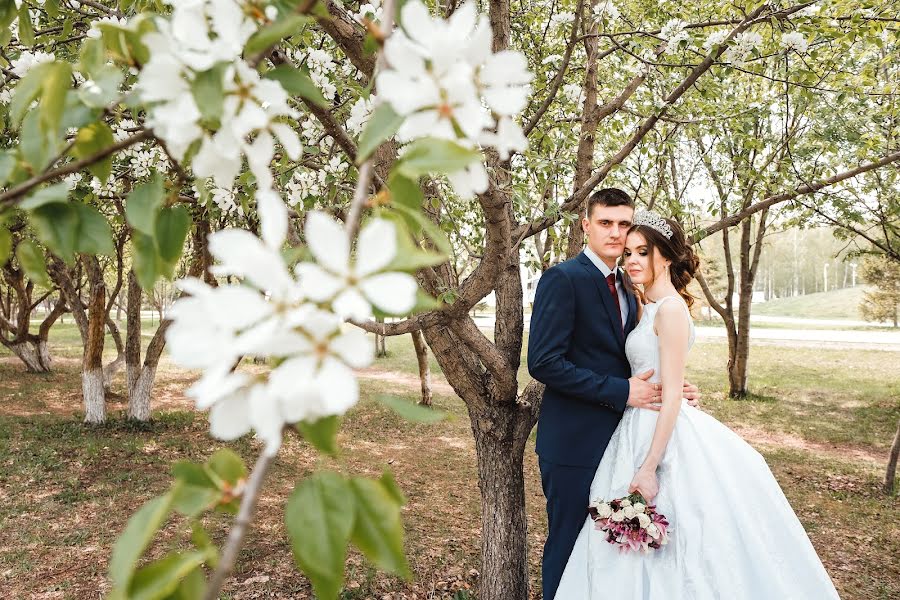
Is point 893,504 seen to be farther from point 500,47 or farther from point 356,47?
point 356,47

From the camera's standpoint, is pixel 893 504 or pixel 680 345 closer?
pixel 680 345

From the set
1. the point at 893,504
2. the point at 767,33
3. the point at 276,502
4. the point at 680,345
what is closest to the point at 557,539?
the point at 680,345

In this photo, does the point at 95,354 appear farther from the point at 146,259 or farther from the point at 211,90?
the point at 211,90

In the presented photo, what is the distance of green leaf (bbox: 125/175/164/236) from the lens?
2.08ft

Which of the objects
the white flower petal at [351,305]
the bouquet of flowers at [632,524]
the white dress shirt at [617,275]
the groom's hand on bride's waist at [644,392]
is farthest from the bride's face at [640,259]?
the white flower petal at [351,305]

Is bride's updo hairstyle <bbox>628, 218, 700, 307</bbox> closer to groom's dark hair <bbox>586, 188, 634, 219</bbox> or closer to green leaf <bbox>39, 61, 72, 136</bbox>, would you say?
groom's dark hair <bbox>586, 188, 634, 219</bbox>

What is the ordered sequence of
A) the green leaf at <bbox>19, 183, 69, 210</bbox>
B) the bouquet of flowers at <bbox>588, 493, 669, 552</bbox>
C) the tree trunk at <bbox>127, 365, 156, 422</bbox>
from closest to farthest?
the green leaf at <bbox>19, 183, 69, 210</bbox> → the bouquet of flowers at <bbox>588, 493, 669, 552</bbox> → the tree trunk at <bbox>127, 365, 156, 422</bbox>

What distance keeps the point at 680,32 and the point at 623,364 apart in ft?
6.02

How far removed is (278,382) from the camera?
0.42 meters

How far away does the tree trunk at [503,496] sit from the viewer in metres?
3.28

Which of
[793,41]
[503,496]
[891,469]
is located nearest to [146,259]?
[503,496]

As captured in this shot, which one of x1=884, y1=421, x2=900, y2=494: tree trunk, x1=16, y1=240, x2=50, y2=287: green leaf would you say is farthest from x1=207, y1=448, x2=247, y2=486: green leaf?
x1=884, y1=421, x2=900, y2=494: tree trunk

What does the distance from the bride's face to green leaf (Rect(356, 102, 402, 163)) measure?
2.57 meters

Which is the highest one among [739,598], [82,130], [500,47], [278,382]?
[500,47]
